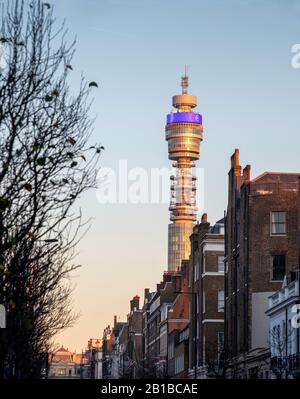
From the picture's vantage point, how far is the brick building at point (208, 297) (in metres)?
113

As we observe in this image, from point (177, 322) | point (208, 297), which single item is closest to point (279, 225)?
point (208, 297)

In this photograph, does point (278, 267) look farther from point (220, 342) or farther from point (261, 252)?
point (220, 342)

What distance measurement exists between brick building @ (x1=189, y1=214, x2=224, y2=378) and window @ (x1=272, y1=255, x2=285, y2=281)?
52.0 ft

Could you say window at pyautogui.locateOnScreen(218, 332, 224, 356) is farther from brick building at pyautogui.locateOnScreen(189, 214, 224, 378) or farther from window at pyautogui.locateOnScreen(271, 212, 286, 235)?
window at pyautogui.locateOnScreen(271, 212, 286, 235)

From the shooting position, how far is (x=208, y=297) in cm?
11512

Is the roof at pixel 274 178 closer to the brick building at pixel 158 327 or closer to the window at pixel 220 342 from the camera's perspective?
the window at pixel 220 342

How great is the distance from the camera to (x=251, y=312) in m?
93.9

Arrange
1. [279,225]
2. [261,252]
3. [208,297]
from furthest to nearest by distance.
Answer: [208,297] < [279,225] < [261,252]

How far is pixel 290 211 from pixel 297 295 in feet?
69.0

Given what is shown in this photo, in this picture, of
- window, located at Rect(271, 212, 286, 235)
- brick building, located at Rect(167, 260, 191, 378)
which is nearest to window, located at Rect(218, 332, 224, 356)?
window, located at Rect(271, 212, 286, 235)

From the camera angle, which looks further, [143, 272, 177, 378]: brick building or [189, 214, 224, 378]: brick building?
[143, 272, 177, 378]: brick building

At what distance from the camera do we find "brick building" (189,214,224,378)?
113188 mm

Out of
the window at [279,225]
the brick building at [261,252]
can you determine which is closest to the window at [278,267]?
the brick building at [261,252]

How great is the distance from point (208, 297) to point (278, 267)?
21.4 m
